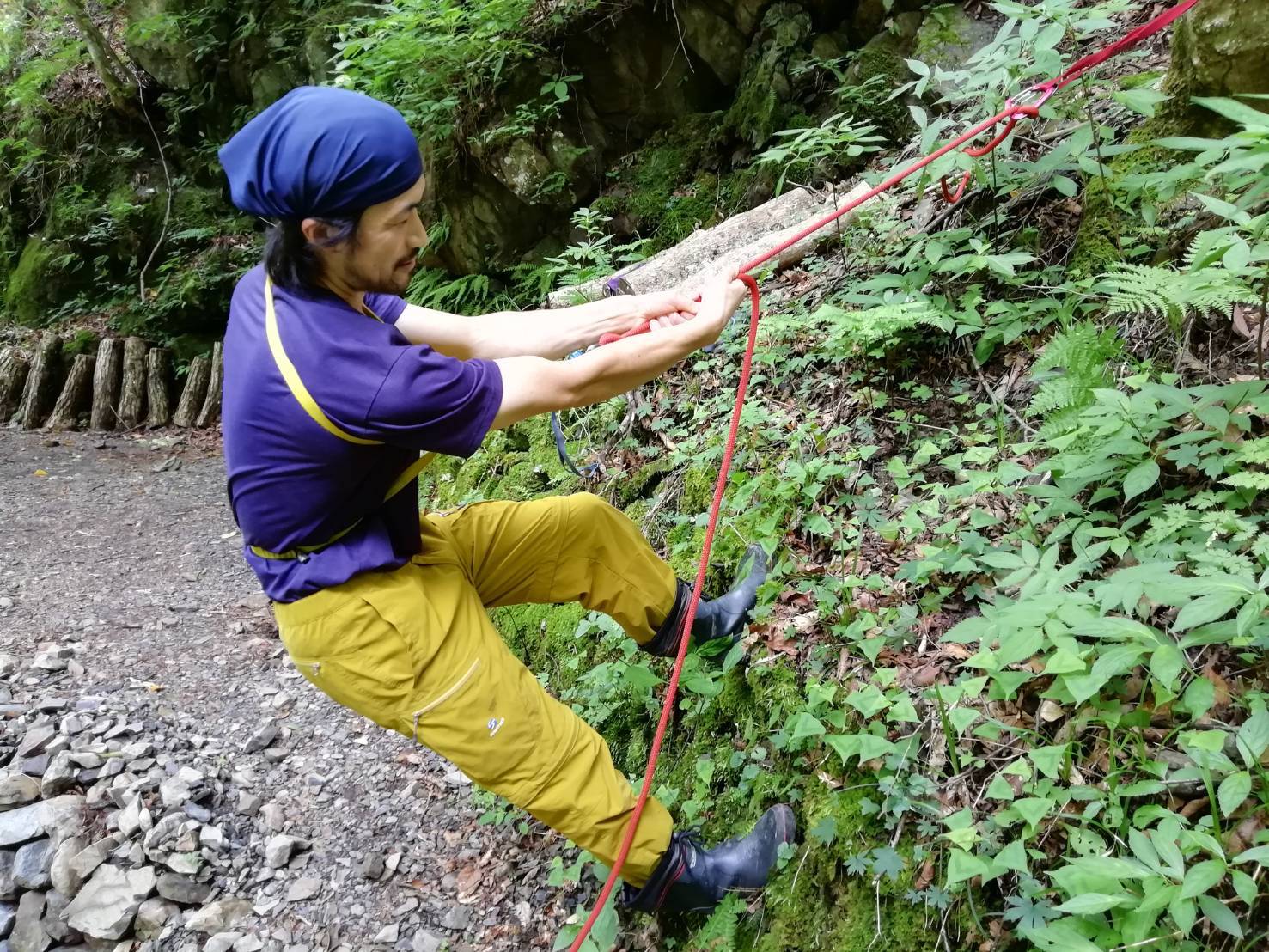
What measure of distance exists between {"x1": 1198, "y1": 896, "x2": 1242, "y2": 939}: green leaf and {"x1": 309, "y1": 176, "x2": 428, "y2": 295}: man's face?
237cm

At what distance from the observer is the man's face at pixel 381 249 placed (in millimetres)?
2156

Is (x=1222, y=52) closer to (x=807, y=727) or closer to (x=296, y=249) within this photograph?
(x=807, y=727)

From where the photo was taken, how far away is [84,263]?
11.5m

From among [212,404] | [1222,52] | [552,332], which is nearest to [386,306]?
[552,332]

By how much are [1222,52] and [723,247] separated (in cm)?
273

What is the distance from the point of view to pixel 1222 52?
2.62 m

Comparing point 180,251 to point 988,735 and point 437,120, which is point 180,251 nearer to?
point 437,120

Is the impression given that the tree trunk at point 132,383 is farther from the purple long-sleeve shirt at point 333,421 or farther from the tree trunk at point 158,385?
the purple long-sleeve shirt at point 333,421

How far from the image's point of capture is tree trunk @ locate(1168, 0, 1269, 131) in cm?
254

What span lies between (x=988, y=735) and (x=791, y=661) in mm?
757

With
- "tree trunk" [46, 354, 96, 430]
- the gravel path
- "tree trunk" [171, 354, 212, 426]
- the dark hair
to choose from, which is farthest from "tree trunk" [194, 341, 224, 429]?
the dark hair

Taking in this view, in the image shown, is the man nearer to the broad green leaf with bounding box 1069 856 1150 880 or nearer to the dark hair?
the dark hair

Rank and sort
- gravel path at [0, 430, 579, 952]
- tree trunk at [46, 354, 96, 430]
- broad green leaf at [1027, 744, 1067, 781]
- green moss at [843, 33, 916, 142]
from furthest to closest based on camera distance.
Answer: tree trunk at [46, 354, 96, 430]
green moss at [843, 33, 916, 142]
gravel path at [0, 430, 579, 952]
broad green leaf at [1027, 744, 1067, 781]

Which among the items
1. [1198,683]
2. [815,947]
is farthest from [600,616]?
[1198,683]
